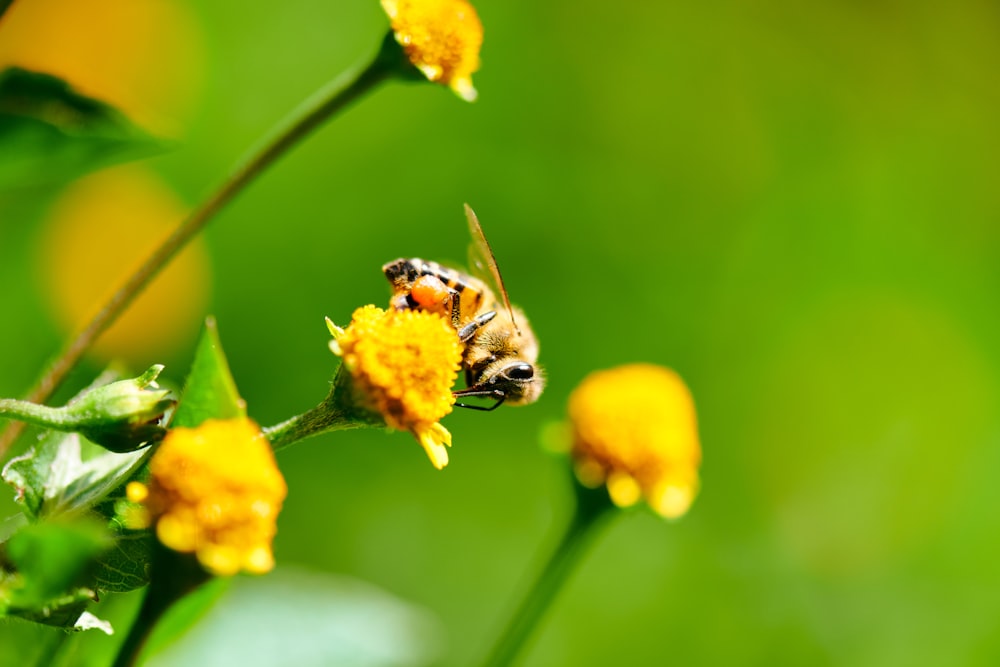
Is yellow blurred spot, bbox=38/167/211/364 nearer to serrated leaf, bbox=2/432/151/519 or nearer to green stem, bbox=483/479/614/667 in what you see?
green stem, bbox=483/479/614/667

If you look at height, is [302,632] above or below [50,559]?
below

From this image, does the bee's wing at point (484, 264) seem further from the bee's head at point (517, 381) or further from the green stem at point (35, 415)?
the green stem at point (35, 415)

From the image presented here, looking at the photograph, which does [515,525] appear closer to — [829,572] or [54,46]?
[829,572]

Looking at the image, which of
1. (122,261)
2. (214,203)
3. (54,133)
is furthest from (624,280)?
(54,133)

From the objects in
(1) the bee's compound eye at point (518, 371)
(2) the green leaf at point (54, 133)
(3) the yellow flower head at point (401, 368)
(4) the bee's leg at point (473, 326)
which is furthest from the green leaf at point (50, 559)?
(1) the bee's compound eye at point (518, 371)

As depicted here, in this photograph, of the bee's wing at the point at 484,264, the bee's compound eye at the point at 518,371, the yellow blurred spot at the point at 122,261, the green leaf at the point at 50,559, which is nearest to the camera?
the green leaf at the point at 50,559

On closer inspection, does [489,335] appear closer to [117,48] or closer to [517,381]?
[517,381]
